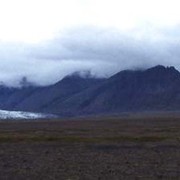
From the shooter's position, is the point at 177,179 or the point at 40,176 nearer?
the point at 177,179

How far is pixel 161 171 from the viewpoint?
1246 inches

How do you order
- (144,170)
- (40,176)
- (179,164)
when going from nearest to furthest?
(40,176) < (144,170) < (179,164)

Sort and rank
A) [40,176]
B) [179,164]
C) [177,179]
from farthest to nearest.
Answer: [179,164] → [40,176] → [177,179]

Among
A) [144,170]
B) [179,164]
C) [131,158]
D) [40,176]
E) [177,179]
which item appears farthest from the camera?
[131,158]

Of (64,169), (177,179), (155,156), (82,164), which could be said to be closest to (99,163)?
(82,164)

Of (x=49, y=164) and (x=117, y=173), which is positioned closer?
(x=117, y=173)

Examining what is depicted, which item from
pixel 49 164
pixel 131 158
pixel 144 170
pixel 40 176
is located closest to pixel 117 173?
pixel 144 170

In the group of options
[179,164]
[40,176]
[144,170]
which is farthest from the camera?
[179,164]

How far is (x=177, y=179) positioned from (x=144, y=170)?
171 inches

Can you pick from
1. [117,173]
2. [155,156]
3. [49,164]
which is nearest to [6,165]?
[49,164]

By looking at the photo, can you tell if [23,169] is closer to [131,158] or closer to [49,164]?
[49,164]

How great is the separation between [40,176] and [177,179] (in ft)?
23.6

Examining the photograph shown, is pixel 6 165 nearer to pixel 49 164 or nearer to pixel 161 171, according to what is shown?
pixel 49 164

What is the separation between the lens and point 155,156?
42.3 meters
